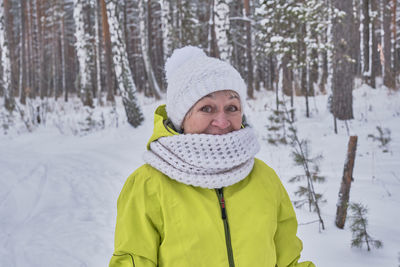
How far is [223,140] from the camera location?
140 cm

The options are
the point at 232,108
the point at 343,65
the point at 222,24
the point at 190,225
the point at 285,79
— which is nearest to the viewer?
the point at 190,225

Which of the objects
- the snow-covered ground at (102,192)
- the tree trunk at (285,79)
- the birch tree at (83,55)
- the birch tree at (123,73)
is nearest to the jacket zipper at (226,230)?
the snow-covered ground at (102,192)

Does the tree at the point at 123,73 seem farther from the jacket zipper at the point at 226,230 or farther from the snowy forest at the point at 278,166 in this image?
the jacket zipper at the point at 226,230

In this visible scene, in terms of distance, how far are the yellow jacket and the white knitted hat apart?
0.18 m

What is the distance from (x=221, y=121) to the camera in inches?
56.9

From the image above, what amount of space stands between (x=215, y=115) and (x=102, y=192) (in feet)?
11.2

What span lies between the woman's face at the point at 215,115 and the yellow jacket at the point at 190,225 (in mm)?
149

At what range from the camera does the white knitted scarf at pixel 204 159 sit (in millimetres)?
1357

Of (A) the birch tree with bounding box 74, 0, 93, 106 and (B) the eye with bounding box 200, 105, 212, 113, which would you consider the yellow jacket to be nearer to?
(B) the eye with bounding box 200, 105, 212, 113

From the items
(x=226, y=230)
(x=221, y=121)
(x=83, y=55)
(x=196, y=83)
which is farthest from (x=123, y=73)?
(x=226, y=230)

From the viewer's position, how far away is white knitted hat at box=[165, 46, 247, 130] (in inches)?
Result: 58.7

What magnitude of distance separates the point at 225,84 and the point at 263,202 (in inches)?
22.9

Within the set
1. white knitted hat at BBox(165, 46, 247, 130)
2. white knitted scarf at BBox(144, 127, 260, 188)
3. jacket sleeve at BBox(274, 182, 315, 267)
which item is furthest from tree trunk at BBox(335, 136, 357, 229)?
white knitted scarf at BBox(144, 127, 260, 188)

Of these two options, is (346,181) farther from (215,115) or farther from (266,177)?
(215,115)
